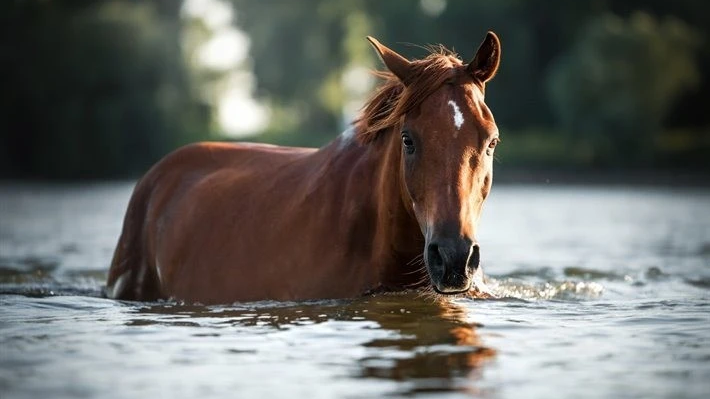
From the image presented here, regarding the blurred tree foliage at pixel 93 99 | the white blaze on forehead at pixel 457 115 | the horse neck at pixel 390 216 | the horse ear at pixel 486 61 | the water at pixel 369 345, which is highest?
the blurred tree foliage at pixel 93 99

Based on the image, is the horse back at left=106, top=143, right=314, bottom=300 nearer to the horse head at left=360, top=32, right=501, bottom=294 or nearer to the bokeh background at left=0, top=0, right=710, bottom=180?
the horse head at left=360, top=32, right=501, bottom=294

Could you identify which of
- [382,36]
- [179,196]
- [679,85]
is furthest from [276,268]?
[382,36]

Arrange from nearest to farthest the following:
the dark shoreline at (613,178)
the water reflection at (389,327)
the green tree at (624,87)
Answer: the water reflection at (389,327) → the dark shoreline at (613,178) → the green tree at (624,87)

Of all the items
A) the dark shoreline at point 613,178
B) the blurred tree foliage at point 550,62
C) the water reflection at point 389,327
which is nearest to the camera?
the water reflection at point 389,327

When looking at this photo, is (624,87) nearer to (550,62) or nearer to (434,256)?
(550,62)

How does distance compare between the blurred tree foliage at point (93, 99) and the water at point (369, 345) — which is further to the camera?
the blurred tree foliage at point (93, 99)

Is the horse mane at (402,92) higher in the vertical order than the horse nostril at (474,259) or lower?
higher

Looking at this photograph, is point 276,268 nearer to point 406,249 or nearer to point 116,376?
point 406,249

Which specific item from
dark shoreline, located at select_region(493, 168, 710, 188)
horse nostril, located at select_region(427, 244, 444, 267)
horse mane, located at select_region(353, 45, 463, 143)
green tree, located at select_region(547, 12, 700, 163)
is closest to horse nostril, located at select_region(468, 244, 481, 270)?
horse nostril, located at select_region(427, 244, 444, 267)

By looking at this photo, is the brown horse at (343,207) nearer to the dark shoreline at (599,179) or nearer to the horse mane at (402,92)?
the horse mane at (402,92)

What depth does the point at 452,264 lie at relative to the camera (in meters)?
6.43

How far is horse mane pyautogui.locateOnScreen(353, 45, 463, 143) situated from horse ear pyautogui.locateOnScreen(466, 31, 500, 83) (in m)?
0.09

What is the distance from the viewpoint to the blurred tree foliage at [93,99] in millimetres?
44500

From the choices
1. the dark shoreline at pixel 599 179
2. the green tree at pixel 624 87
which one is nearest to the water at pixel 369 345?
the dark shoreline at pixel 599 179
